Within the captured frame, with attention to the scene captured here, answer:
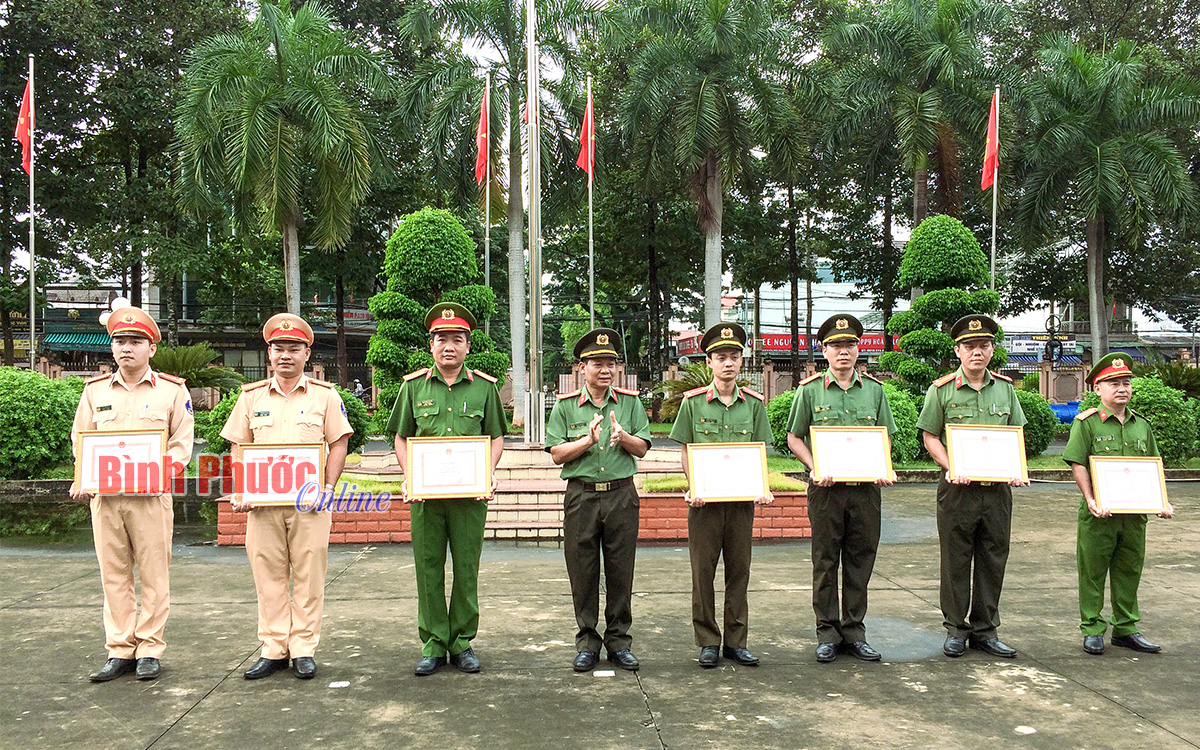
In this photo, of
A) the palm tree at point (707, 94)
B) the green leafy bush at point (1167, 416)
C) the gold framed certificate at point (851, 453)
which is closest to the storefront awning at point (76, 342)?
the palm tree at point (707, 94)

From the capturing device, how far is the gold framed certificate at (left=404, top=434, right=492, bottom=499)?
5137 mm

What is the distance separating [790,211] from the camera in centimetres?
3108

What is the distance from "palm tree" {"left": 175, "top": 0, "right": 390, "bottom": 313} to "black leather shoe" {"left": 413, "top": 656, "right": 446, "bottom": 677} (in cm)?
1617

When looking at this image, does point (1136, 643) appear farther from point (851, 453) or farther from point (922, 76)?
point (922, 76)

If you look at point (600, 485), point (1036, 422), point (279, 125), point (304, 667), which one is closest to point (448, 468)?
point (600, 485)

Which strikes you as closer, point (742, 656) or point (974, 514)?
point (742, 656)

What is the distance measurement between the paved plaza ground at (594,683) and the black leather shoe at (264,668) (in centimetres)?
6

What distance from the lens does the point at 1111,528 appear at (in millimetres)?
5582

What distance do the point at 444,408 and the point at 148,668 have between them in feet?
7.03

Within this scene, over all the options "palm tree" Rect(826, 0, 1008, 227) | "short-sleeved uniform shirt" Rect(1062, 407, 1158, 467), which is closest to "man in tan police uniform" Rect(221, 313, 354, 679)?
"short-sleeved uniform shirt" Rect(1062, 407, 1158, 467)

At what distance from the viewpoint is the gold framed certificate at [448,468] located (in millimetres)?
5137

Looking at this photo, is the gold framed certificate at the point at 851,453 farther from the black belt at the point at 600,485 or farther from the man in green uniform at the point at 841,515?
the black belt at the point at 600,485

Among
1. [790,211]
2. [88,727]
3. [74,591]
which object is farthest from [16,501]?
[790,211]

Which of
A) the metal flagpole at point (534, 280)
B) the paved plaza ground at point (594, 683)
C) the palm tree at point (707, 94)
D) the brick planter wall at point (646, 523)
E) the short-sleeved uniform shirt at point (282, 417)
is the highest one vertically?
the palm tree at point (707, 94)
